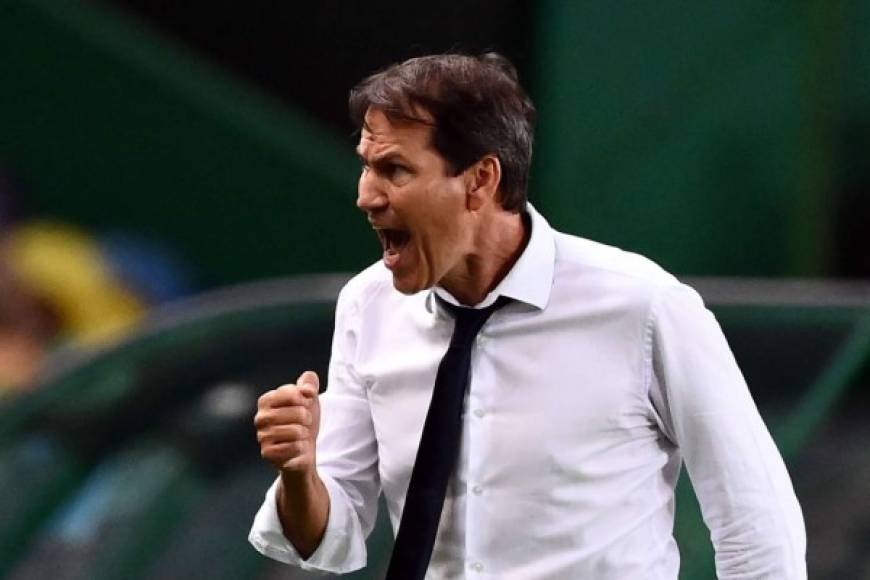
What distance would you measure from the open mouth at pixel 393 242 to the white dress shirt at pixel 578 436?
0.15m

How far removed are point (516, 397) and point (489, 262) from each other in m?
0.19

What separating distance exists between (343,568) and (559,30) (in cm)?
385

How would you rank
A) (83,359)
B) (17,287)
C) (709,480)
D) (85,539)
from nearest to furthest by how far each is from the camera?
1. (709,480)
2. (85,539)
3. (83,359)
4. (17,287)

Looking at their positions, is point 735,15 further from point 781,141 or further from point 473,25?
point 473,25

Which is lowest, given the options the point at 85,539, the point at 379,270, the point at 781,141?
the point at 85,539

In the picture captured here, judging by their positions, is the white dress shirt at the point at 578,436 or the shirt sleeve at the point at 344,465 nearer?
the white dress shirt at the point at 578,436

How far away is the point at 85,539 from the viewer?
4.64 m

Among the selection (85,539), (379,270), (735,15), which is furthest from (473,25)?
(379,270)

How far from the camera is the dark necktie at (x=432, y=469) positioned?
296cm

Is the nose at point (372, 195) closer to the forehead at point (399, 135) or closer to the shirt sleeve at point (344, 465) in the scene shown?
the forehead at point (399, 135)

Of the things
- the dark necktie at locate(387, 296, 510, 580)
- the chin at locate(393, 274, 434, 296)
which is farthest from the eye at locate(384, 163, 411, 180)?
the dark necktie at locate(387, 296, 510, 580)

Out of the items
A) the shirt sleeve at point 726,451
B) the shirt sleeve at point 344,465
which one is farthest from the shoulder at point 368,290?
the shirt sleeve at point 726,451

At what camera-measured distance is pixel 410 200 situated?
2.89 meters

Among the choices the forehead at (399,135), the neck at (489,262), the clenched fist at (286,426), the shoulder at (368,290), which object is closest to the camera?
the clenched fist at (286,426)
